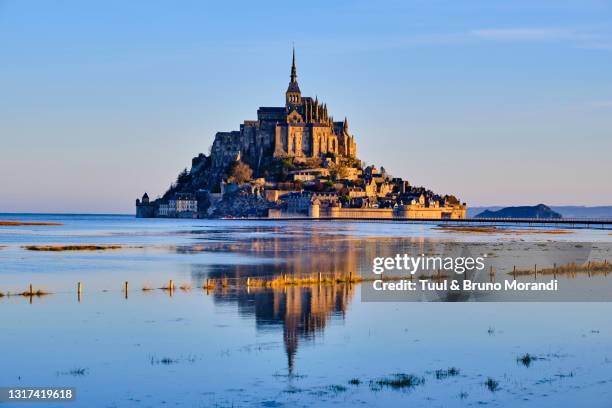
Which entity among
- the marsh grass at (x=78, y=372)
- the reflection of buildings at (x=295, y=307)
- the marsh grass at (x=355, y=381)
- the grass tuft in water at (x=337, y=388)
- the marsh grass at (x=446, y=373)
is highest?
the reflection of buildings at (x=295, y=307)

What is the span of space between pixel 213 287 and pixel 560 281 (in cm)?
1711

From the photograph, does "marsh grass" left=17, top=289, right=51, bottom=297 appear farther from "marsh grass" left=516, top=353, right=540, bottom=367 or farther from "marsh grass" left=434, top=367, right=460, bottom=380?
"marsh grass" left=516, top=353, right=540, bottom=367

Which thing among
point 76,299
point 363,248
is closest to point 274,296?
point 76,299

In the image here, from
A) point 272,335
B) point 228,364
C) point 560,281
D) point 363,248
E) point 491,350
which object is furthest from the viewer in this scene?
point 363,248

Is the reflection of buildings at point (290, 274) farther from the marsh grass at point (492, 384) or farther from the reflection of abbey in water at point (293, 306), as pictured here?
the marsh grass at point (492, 384)

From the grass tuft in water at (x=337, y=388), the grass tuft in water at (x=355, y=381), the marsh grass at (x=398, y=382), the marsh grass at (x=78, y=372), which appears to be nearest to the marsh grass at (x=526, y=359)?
Result: the marsh grass at (x=398, y=382)

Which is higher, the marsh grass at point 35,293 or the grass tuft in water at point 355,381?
the marsh grass at point 35,293

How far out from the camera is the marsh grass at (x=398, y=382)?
70.6 ft

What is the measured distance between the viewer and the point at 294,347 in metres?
25.8

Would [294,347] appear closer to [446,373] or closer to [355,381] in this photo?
[355,381]

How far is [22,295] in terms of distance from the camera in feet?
125

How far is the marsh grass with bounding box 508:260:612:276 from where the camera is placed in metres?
48.8

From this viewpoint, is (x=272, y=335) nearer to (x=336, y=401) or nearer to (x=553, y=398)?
(x=336, y=401)

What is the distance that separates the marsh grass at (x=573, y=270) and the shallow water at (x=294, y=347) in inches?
217
